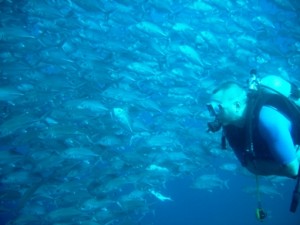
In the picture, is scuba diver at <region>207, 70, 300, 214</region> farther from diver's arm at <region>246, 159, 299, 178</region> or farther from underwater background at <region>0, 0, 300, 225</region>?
underwater background at <region>0, 0, 300, 225</region>

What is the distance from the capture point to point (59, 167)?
10586mm

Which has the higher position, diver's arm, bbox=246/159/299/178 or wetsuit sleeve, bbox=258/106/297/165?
wetsuit sleeve, bbox=258/106/297/165

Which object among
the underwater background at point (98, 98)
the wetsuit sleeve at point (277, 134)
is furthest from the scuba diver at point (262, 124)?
the underwater background at point (98, 98)

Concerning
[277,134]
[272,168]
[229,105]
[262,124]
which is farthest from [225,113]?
[272,168]

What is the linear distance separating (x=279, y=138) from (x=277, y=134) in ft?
0.10

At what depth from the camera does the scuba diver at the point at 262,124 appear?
246cm

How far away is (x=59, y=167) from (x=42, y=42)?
4044mm

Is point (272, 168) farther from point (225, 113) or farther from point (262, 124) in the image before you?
point (225, 113)

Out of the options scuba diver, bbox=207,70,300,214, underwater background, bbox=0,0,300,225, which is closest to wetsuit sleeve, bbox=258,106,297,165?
scuba diver, bbox=207,70,300,214

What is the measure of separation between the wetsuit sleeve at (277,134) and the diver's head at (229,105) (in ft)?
0.83

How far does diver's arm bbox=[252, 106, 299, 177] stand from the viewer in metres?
2.43

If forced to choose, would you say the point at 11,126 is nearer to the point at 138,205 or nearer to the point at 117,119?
the point at 117,119

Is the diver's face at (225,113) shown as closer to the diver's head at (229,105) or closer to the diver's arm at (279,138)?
the diver's head at (229,105)

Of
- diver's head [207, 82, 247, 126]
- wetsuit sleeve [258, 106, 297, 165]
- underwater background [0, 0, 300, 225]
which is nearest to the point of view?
wetsuit sleeve [258, 106, 297, 165]
